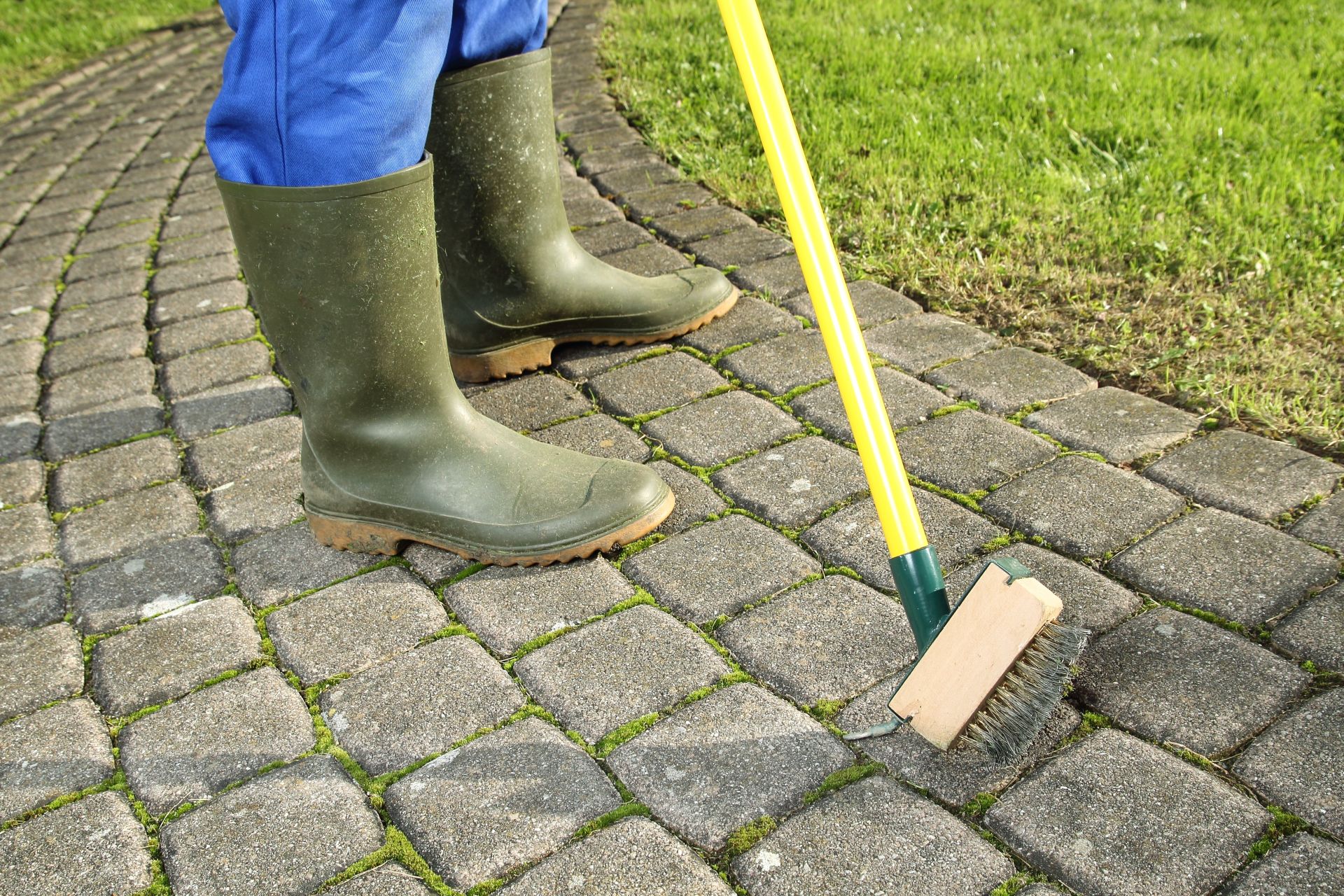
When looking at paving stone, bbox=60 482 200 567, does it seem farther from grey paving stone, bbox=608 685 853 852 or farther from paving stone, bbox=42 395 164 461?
grey paving stone, bbox=608 685 853 852

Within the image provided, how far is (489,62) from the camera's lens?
2375 millimetres

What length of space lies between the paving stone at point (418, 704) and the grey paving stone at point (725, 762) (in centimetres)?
23

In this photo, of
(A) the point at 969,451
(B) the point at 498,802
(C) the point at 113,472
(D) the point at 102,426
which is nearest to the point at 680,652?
(B) the point at 498,802

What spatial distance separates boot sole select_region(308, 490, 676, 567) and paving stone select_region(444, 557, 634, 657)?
2 cm

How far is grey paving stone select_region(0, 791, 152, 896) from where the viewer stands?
148 centimetres

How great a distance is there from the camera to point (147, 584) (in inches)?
82.1

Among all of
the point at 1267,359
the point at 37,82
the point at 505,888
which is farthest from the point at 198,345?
the point at 37,82

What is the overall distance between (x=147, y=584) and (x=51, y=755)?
442 millimetres

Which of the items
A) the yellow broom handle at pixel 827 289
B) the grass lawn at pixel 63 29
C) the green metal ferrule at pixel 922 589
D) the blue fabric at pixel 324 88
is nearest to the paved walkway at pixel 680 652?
the green metal ferrule at pixel 922 589

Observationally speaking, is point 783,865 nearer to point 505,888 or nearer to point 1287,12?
point 505,888

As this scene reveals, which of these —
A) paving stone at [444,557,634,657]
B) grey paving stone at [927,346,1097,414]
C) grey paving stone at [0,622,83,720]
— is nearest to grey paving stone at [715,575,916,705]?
paving stone at [444,557,634,657]

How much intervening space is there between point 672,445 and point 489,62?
86 cm

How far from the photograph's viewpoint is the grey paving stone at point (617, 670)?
5.56 feet

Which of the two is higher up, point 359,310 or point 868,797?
point 359,310
